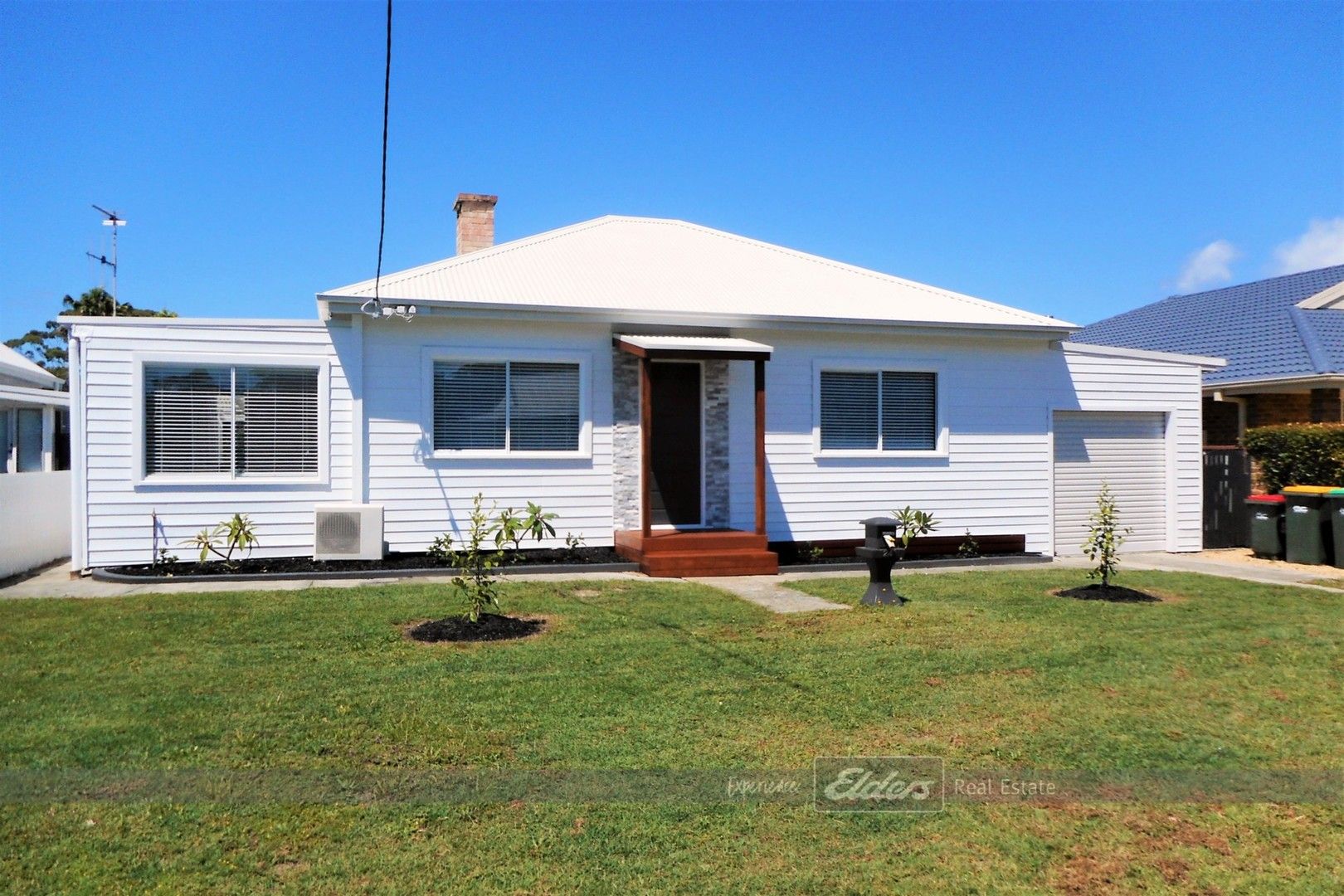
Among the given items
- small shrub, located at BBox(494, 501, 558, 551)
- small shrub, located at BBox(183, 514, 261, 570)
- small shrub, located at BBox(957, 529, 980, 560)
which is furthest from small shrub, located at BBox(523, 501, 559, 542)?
small shrub, located at BBox(957, 529, 980, 560)

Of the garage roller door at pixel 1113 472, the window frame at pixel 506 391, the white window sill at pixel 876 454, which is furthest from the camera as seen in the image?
the garage roller door at pixel 1113 472

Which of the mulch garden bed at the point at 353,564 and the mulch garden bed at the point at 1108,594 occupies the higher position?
the mulch garden bed at the point at 353,564

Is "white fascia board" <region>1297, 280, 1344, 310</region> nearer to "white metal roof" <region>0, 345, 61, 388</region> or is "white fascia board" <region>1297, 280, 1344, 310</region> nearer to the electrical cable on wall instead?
the electrical cable on wall

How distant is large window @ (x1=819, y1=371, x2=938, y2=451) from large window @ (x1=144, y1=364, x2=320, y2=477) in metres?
6.93

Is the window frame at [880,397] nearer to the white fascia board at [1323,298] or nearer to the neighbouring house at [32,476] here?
the neighbouring house at [32,476]

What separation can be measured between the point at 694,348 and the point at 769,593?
132 inches

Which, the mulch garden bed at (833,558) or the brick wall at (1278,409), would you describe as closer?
the mulch garden bed at (833,558)

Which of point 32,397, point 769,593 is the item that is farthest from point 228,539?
point 769,593

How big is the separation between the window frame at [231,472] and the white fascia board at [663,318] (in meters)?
0.91

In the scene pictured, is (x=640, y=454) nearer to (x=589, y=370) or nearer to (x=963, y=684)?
(x=589, y=370)

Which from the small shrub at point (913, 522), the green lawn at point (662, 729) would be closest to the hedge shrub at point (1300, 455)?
the small shrub at point (913, 522)

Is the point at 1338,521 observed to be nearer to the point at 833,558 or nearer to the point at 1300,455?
the point at 1300,455

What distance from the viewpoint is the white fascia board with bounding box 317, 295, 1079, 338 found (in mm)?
11984

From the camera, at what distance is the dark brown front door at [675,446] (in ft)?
43.7
